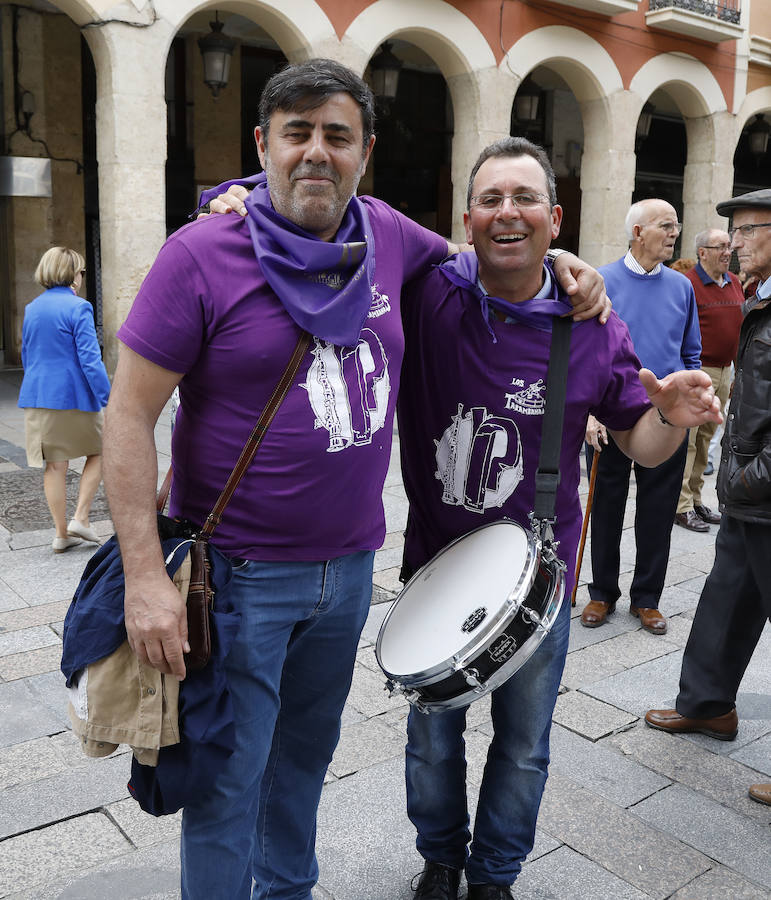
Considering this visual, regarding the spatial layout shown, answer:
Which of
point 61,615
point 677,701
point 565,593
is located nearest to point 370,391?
point 565,593

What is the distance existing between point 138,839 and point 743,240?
2.96 m

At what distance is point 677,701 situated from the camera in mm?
3703

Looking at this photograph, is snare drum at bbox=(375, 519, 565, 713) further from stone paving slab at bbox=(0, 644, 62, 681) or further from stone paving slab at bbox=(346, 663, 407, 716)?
stone paving slab at bbox=(0, 644, 62, 681)

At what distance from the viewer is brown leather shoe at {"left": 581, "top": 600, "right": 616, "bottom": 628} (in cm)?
484

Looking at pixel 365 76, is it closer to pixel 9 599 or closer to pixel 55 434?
pixel 55 434

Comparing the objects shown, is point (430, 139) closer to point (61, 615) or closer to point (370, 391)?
point (61, 615)

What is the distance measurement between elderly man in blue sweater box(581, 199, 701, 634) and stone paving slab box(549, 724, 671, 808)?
131 centimetres

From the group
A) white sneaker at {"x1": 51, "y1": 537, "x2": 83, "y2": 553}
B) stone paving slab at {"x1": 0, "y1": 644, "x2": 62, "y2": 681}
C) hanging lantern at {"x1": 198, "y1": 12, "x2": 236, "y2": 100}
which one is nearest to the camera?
stone paving slab at {"x1": 0, "y1": 644, "x2": 62, "y2": 681}

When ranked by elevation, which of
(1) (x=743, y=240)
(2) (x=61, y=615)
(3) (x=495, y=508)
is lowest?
(2) (x=61, y=615)

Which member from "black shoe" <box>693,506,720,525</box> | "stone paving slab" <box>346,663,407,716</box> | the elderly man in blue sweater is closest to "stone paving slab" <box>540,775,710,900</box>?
"stone paving slab" <box>346,663,407,716</box>

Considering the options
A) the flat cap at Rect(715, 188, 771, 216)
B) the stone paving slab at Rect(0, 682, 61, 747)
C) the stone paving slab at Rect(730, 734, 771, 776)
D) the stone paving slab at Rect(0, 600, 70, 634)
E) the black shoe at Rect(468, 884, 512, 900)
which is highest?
the flat cap at Rect(715, 188, 771, 216)

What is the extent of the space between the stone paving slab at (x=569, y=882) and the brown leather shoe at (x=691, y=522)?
14.0 ft

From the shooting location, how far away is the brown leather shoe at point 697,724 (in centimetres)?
369

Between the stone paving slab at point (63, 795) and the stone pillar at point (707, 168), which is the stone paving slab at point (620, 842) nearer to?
the stone paving slab at point (63, 795)
